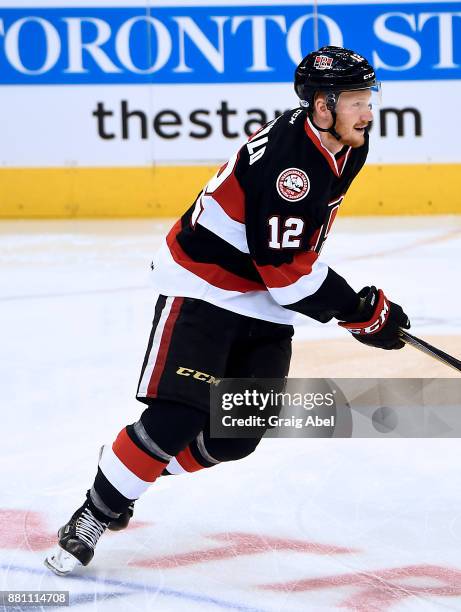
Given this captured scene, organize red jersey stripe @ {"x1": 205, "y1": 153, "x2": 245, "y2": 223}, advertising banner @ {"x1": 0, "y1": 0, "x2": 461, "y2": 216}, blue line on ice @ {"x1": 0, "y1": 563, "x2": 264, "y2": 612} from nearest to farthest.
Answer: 1. blue line on ice @ {"x1": 0, "y1": 563, "x2": 264, "y2": 612}
2. red jersey stripe @ {"x1": 205, "y1": 153, "x2": 245, "y2": 223}
3. advertising banner @ {"x1": 0, "y1": 0, "x2": 461, "y2": 216}

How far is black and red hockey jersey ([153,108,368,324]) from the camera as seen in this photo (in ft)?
6.49

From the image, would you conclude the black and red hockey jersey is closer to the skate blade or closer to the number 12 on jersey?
the number 12 on jersey

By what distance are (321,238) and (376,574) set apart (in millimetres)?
607

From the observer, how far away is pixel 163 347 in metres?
2.10

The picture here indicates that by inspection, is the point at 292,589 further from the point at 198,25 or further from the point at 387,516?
the point at 198,25

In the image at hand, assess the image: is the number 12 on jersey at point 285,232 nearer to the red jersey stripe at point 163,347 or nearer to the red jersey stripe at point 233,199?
the red jersey stripe at point 233,199

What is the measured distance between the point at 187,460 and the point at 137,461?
0.20 meters

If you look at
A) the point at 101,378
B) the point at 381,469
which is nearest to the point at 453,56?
the point at 101,378

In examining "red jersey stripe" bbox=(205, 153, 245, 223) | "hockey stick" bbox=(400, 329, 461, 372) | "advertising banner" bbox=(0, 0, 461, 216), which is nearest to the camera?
"red jersey stripe" bbox=(205, 153, 245, 223)

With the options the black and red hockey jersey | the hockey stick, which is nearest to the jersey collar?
the black and red hockey jersey

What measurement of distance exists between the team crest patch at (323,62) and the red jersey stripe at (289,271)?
1.08ft

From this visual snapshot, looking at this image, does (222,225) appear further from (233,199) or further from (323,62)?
(323,62)

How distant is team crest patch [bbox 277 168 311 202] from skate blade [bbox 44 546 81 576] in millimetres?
740

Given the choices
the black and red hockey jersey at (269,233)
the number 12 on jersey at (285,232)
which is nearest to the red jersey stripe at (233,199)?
the black and red hockey jersey at (269,233)
